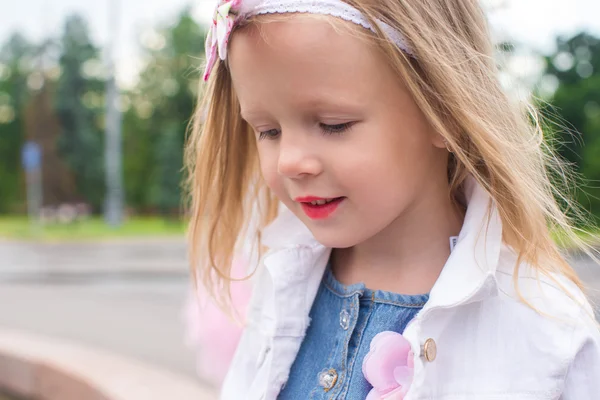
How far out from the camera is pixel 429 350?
3.00 ft

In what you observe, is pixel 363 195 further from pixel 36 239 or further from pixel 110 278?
pixel 36 239

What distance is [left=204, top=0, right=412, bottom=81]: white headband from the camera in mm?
916

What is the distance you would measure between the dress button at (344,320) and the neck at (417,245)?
0.06m

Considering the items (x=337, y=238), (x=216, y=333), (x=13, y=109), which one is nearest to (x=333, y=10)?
(x=337, y=238)

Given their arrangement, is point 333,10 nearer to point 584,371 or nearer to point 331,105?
point 331,105

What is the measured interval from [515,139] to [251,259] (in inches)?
25.3

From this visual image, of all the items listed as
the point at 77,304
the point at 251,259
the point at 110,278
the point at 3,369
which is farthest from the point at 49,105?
the point at 251,259

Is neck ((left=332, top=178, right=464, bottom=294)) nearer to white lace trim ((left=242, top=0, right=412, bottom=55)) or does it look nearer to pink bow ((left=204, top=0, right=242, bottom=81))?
white lace trim ((left=242, top=0, right=412, bottom=55))

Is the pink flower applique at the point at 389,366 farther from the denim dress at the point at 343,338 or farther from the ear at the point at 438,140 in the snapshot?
the ear at the point at 438,140

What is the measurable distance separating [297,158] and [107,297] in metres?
6.28

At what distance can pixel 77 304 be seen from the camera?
20.9 feet

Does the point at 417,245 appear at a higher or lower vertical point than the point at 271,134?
lower

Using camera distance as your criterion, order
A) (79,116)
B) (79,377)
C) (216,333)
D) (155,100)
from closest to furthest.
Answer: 1. (216,333)
2. (79,377)
3. (79,116)
4. (155,100)

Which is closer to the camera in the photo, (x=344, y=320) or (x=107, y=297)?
(x=344, y=320)
